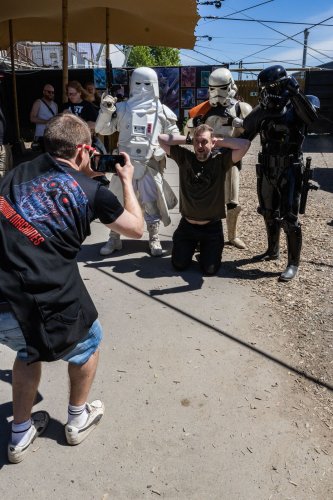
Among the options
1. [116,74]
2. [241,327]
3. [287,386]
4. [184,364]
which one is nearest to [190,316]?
[241,327]

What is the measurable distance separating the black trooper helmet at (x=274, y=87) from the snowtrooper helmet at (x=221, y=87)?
694mm

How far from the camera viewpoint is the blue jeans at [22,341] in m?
1.67

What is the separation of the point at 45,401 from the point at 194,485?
0.97 metres

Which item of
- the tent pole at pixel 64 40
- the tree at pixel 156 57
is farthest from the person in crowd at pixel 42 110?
the tree at pixel 156 57

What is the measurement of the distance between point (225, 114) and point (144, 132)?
2.84 feet

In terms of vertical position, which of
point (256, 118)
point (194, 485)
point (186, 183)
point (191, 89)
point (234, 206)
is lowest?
point (194, 485)

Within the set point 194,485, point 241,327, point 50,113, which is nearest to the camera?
point 194,485

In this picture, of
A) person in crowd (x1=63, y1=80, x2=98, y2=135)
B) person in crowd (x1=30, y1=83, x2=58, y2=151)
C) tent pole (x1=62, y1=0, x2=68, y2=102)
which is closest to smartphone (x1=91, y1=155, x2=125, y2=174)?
person in crowd (x1=63, y1=80, x2=98, y2=135)

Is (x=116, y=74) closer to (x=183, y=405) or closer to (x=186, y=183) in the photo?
(x=186, y=183)

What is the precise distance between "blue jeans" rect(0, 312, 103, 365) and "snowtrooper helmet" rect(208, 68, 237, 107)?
10.5 feet

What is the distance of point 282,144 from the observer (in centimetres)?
380

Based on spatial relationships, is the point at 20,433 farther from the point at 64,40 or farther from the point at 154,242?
the point at 64,40

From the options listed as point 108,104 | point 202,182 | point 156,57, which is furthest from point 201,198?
point 156,57

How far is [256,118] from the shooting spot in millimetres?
3824
